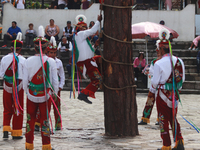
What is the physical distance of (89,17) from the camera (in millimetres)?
19156

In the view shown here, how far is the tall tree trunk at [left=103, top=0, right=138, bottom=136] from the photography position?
652 centimetres

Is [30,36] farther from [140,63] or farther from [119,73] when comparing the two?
[119,73]

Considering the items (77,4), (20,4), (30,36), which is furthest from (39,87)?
(20,4)

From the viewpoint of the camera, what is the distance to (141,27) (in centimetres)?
1390

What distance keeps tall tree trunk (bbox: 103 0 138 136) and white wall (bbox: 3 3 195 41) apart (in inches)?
502

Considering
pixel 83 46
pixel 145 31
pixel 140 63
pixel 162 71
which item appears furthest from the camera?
pixel 140 63

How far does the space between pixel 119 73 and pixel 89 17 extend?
13.0 m

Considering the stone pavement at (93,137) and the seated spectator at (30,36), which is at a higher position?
the seated spectator at (30,36)

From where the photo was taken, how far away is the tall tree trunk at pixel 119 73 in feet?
21.4

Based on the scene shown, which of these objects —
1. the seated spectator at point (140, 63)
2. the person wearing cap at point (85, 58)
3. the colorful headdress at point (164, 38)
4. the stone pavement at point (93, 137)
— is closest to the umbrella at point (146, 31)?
the seated spectator at point (140, 63)

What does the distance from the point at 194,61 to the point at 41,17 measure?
27.2ft

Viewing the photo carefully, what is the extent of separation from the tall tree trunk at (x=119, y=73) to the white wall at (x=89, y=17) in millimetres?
12759

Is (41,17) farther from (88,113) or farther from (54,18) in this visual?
(88,113)

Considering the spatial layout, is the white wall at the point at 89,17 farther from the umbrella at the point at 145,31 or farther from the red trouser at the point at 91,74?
the red trouser at the point at 91,74
